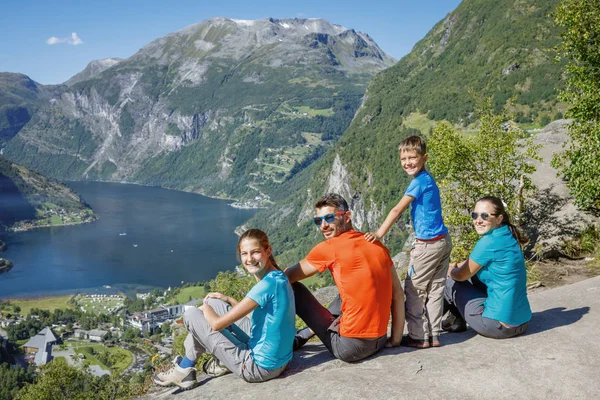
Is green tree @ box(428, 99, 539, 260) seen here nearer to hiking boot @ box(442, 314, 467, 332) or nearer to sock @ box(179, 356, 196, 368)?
hiking boot @ box(442, 314, 467, 332)

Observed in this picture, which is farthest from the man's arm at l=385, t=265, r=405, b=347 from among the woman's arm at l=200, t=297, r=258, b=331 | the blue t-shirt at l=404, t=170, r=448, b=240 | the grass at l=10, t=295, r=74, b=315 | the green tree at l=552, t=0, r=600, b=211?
the grass at l=10, t=295, r=74, b=315

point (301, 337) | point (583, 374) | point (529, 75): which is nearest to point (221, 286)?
point (301, 337)

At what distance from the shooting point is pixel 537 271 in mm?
10414

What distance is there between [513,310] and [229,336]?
3536mm

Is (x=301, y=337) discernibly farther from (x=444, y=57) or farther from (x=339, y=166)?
(x=444, y=57)

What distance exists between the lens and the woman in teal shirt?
18.6 ft

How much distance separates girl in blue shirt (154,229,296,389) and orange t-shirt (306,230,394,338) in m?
0.59

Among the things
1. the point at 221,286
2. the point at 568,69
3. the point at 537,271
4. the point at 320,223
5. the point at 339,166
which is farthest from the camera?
the point at 339,166

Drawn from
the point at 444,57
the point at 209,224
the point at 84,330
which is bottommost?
the point at 84,330

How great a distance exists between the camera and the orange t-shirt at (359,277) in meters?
5.20

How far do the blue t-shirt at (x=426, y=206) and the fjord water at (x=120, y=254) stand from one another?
110233 millimetres

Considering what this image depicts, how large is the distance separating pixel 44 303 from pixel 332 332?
4344 inches

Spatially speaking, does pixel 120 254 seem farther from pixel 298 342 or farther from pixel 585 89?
pixel 298 342

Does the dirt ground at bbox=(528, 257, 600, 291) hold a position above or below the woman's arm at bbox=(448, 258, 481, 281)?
below
